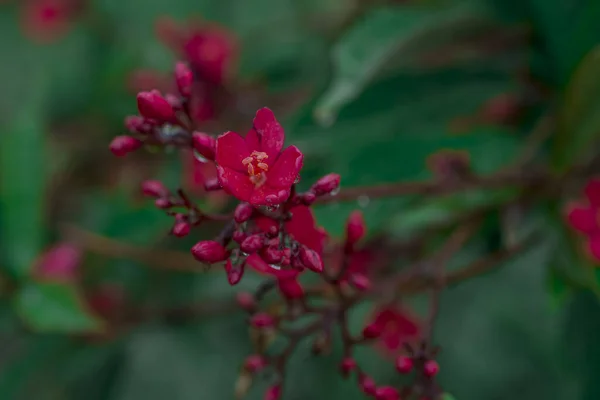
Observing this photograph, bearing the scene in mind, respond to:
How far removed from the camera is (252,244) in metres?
0.74

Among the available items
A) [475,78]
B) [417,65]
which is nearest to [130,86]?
[417,65]

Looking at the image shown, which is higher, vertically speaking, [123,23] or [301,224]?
[301,224]

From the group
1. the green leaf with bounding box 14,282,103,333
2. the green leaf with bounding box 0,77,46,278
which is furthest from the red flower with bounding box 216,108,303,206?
the green leaf with bounding box 0,77,46,278

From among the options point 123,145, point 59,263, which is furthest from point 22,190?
point 123,145

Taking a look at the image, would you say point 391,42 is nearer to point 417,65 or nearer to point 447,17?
point 447,17

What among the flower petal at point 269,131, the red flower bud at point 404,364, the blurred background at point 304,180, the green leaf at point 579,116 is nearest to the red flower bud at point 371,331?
the red flower bud at point 404,364

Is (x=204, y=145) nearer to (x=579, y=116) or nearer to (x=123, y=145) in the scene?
(x=123, y=145)

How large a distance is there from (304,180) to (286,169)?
2.17 ft

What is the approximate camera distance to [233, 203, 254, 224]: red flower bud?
0.75m

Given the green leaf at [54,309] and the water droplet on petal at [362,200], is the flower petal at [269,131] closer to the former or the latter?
the water droplet on petal at [362,200]

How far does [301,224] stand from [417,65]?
77 centimetres

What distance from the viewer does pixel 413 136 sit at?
1388 millimetres

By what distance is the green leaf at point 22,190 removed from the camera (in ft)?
5.05

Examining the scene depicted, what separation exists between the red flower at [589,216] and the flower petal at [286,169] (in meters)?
0.61
